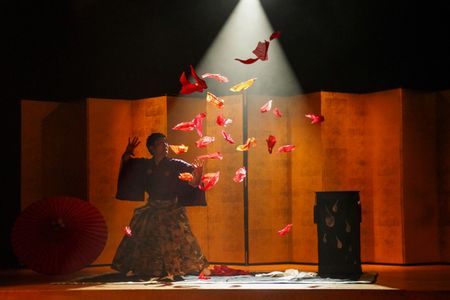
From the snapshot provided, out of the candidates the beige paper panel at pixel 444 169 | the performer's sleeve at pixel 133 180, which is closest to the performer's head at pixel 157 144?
the performer's sleeve at pixel 133 180

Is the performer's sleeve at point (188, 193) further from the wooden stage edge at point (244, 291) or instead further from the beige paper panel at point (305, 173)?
the beige paper panel at point (305, 173)

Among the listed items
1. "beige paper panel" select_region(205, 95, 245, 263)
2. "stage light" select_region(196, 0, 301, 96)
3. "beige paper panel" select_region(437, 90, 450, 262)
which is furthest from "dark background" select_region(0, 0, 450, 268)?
"beige paper panel" select_region(205, 95, 245, 263)

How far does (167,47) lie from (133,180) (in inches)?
87.8

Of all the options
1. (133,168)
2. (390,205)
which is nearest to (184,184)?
(133,168)

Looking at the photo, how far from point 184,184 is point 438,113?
2.71 m

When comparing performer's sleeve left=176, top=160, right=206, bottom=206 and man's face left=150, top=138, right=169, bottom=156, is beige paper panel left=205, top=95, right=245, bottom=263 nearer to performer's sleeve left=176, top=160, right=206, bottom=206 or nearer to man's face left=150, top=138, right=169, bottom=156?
performer's sleeve left=176, top=160, right=206, bottom=206

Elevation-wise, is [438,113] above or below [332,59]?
below

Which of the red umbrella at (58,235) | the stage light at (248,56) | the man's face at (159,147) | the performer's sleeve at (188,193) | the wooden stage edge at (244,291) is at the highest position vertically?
the stage light at (248,56)

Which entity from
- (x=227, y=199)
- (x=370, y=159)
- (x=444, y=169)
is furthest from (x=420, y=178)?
(x=227, y=199)

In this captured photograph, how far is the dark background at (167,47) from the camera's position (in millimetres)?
8766

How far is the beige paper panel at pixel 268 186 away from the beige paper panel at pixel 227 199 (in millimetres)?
108

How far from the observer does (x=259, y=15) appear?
925 cm

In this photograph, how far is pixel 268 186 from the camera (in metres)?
8.63

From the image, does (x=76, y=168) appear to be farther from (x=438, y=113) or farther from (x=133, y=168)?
(x=438, y=113)
